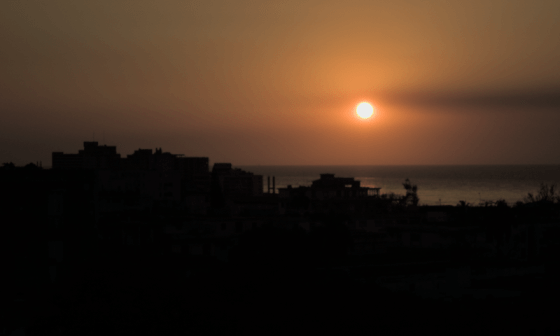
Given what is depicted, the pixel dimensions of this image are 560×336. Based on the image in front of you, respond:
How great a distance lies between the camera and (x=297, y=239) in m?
36.8

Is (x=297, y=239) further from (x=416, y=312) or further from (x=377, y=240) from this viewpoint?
(x=416, y=312)

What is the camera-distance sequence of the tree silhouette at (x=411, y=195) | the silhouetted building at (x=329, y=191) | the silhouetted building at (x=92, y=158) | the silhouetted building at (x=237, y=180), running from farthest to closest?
the silhouetted building at (x=237, y=180), the silhouetted building at (x=92, y=158), the tree silhouette at (x=411, y=195), the silhouetted building at (x=329, y=191)

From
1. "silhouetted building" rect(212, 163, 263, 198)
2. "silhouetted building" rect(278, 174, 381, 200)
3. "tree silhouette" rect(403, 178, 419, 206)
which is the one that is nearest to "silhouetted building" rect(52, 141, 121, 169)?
"silhouetted building" rect(212, 163, 263, 198)

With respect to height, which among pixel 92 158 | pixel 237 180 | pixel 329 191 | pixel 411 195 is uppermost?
pixel 92 158

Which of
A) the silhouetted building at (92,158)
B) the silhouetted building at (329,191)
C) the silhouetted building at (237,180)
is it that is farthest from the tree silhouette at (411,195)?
the silhouetted building at (92,158)

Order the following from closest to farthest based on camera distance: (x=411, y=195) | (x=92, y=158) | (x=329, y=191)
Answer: (x=329, y=191) → (x=411, y=195) → (x=92, y=158)

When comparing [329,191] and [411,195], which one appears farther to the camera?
[411,195]

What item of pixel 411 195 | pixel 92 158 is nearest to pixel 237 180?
pixel 92 158

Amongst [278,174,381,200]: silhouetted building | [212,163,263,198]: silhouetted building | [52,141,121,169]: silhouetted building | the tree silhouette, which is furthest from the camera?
[212,163,263,198]: silhouetted building

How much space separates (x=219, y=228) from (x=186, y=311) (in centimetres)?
3341

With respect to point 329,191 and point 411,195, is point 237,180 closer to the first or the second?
point 411,195

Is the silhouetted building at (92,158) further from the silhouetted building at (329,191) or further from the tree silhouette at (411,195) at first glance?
the tree silhouette at (411,195)

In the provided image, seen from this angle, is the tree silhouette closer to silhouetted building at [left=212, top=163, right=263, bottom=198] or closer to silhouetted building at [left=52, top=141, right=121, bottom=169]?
silhouetted building at [left=212, top=163, right=263, bottom=198]

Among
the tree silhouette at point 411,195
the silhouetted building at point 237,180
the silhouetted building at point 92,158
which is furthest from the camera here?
the silhouetted building at point 237,180
